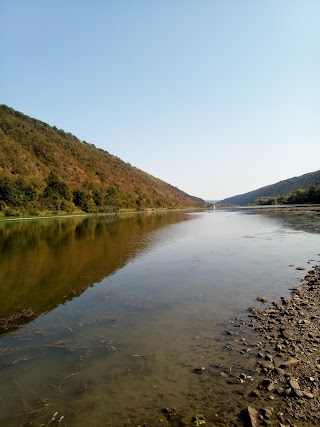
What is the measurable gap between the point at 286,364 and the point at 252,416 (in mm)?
2518

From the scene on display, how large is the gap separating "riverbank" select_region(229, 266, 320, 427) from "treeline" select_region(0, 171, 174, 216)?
280 feet

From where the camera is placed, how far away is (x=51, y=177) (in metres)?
112

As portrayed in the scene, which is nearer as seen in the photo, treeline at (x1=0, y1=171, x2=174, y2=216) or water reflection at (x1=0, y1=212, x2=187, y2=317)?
water reflection at (x1=0, y1=212, x2=187, y2=317)

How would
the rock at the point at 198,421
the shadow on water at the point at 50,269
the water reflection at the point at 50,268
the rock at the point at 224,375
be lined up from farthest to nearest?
1. the water reflection at the point at 50,268
2. the shadow on water at the point at 50,269
3. the rock at the point at 224,375
4. the rock at the point at 198,421

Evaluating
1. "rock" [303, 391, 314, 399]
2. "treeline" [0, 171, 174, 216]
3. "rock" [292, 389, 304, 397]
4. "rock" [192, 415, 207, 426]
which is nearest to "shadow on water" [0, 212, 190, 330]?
"rock" [192, 415, 207, 426]

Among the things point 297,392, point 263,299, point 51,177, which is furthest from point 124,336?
point 51,177

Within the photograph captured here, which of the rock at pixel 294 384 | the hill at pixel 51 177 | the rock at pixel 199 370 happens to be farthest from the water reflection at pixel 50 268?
the hill at pixel 51 177

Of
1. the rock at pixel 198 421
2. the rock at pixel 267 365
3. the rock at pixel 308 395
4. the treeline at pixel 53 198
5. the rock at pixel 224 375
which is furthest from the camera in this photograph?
the treeline at pixel 53 198

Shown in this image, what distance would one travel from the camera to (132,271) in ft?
71.1

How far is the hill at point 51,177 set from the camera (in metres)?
92.4

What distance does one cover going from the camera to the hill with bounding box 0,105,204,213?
303 ft

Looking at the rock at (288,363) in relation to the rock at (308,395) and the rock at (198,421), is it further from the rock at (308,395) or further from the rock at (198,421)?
the rock at (198,421)

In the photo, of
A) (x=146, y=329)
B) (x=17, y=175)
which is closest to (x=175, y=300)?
(x=146, y=329)

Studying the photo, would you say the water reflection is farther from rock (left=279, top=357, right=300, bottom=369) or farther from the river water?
rock (left=279, top=357, right=300, bottom=369)
